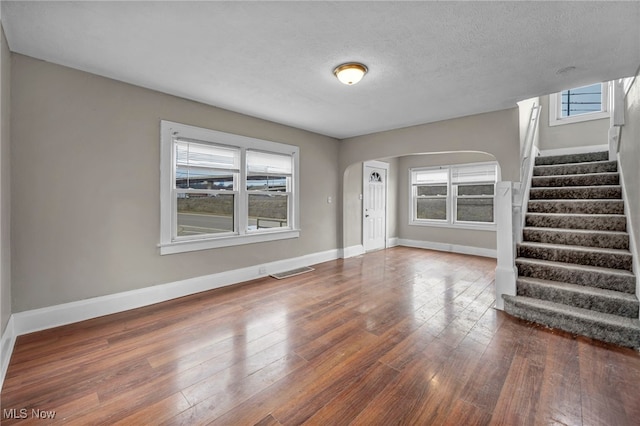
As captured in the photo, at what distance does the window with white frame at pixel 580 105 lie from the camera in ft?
17.3

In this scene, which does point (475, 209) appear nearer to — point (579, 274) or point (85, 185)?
point (579, 274)

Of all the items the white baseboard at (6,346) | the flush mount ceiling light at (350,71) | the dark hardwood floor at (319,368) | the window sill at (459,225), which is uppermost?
the flush mount ceiling light at (350,71)

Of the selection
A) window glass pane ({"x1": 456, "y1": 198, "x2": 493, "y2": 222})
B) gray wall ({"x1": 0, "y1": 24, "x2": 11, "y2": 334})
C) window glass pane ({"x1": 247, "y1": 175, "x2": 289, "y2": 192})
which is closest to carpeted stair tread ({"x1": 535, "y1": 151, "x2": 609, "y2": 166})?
window glass pane ({"x1": 456, "y1": 198, "x2": 493, "y2": 222})

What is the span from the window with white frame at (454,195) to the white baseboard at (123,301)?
455cm

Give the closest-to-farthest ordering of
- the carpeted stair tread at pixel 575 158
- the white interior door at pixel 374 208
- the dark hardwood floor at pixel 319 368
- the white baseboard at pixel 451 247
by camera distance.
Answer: the dark hardwood floor at pixel 319 368
the carpeted stair tread at pixel 575 158
the white baseboard at pixel 451 247
the white interior door at pixel 374 208

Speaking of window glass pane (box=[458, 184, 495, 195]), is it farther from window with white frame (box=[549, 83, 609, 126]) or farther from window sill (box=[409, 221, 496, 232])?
window with white frame (box=[549, 83, 609, 126])

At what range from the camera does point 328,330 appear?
2691 millimetres

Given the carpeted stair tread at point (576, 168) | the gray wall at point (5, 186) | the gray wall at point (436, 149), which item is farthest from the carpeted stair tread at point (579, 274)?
the gray wall at point (5, 186)

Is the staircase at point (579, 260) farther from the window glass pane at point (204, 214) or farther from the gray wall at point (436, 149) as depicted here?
the window glass pane at point (204, 214)

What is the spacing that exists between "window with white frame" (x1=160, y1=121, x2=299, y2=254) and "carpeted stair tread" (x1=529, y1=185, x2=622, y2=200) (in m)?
3.94

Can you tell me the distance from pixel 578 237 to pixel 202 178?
16.2 feet

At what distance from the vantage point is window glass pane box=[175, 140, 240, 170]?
11.8 feet

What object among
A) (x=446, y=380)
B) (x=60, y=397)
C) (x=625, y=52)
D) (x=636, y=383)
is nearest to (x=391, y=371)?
(x=446, y=380)

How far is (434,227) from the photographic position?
700 centimetres
